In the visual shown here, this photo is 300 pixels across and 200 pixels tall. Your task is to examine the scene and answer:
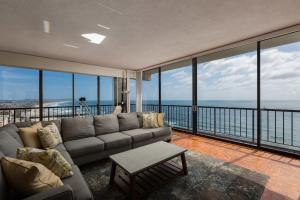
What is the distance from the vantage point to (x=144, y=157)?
185cm

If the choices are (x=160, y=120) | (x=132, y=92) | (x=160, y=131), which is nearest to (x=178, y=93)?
(x=160, y=120)

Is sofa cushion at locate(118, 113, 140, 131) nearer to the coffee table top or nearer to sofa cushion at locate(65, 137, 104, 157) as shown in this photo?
sofa cushion at locate(65, 137, 104, 157)

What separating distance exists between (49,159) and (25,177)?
0.37 meters

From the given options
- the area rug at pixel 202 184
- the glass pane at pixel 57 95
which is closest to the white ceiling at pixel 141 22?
the glass pane at pixel 57 95

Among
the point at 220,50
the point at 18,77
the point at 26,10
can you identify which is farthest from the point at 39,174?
the point at 18,77

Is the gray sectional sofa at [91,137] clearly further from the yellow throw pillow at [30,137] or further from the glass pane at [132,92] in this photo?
the glass pane at [132,92]

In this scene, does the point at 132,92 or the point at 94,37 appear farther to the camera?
the point at 132,92

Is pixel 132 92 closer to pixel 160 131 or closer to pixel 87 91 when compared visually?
pixel 87 91

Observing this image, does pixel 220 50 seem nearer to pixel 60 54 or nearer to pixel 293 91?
pixel 293 91

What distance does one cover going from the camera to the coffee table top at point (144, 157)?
1615mm

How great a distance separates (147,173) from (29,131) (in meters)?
1.89

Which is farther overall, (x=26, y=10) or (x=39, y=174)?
(x=26, y=10)

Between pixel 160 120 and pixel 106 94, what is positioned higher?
pixel 106 94

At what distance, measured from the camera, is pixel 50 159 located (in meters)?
1.37
